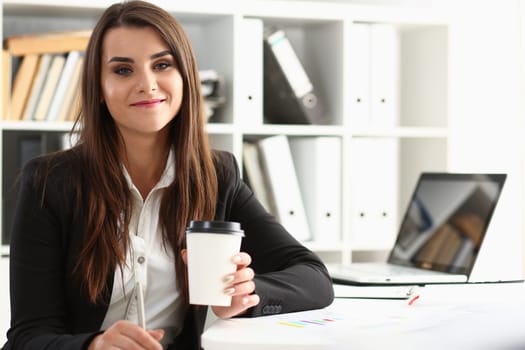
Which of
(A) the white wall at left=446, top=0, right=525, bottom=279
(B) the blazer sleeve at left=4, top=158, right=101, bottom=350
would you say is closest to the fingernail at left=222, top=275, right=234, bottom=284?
(B) the blazer sleeve at left=4, top=158, right=101, bottom=350

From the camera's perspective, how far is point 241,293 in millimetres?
1412

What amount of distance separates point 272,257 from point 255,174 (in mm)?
1194

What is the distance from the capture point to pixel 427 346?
1.33 metres

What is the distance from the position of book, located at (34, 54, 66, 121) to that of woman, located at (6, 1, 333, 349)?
970 millimetres

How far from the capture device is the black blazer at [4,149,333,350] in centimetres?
156

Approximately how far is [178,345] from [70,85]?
1.30 metres

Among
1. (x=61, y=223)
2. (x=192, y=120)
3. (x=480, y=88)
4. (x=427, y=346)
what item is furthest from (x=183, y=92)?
(x=480, y=88)

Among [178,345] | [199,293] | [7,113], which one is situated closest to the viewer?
[199,293]

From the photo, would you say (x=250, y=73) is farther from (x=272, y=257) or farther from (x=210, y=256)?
(x=210, y=256)

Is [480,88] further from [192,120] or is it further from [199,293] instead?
[199,293]

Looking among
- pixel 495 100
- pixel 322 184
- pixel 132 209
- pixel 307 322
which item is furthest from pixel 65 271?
pixel 495 100

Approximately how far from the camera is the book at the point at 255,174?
9.62 feet

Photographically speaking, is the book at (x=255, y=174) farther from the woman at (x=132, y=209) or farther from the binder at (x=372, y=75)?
the woman at (x=132, y=209)

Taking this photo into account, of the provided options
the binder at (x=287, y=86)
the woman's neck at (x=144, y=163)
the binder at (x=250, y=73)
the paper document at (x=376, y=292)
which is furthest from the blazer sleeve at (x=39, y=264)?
the binder at (x=287, y=86)
